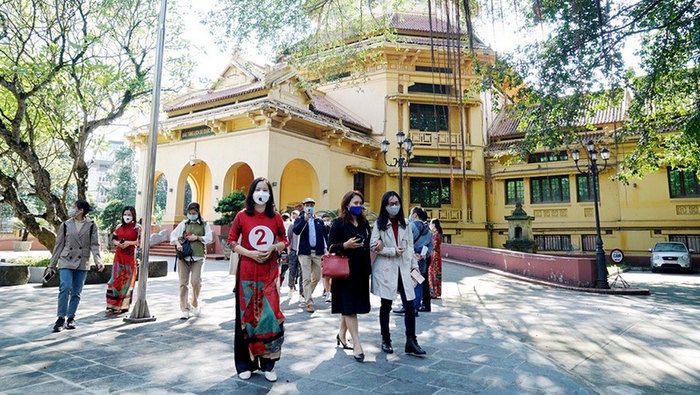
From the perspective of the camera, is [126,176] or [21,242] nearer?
[21,242]

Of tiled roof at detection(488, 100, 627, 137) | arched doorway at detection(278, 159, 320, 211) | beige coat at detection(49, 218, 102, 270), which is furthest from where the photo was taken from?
tiled roof at detection(488, 100, 627, 137)

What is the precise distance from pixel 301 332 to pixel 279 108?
13.1 metres

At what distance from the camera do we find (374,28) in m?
12.6

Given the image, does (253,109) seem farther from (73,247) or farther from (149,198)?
(73,247)

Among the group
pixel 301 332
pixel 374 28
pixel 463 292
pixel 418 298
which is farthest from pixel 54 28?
pixel 463 292

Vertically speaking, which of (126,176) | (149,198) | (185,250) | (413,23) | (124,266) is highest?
(413,23)

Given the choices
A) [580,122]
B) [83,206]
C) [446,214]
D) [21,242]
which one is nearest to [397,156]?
[446,214]

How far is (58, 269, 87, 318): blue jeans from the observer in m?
5.29

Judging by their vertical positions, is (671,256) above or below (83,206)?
below

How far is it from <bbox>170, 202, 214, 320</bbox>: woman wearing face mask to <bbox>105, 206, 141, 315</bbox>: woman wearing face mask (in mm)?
981

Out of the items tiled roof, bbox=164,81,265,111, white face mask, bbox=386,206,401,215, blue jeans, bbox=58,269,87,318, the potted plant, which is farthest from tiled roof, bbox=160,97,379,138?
the potted plant

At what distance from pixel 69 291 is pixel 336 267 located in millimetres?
3925

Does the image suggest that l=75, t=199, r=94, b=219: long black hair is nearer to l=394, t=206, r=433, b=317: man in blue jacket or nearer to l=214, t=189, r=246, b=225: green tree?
l=394, t=206, r=433, b=317: man in blue jacket

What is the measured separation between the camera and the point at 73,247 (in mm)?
5539
